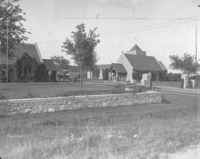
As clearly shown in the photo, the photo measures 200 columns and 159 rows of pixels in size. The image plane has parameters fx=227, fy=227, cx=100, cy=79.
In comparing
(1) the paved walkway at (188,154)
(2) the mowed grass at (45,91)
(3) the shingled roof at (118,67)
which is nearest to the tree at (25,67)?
(2) the mowed grass at (45,91)

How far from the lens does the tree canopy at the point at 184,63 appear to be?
141ft

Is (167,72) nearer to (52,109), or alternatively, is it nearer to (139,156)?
(52,109)

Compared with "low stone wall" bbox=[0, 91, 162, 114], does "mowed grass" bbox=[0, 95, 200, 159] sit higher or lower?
lower

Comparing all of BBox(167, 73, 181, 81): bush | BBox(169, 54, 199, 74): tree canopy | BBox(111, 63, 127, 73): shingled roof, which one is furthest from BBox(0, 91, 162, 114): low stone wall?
BBox(167, 73, 181, 81): bush

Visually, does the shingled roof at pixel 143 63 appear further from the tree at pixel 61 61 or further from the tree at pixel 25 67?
the tree at pixel 25 67

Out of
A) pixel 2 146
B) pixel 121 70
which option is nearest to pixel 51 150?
pixel 2 146

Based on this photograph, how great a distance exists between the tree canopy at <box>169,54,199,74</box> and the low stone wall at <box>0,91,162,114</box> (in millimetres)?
30784

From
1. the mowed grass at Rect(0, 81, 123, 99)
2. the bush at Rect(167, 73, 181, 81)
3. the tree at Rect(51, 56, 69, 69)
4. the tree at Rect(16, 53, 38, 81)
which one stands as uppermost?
the tree at Rect(51, 56, 69, 69)

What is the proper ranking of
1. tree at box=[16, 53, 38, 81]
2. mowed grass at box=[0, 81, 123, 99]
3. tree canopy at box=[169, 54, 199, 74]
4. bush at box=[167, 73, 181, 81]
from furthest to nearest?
bush at box=[167, 73, 181, 81]
tree canopy at box=[169, 54, 199, 74]
tree at box=[16, 53, 38, 81]
mowed grass at box=[0, 81, 123, 99]

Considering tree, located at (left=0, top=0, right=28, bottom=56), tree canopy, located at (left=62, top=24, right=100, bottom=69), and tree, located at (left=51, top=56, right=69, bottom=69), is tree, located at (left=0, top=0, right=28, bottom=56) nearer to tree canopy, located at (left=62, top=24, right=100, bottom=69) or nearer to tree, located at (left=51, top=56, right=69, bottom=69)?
tree canopy, located at (left=62, top=24, right=100, bottom=69)

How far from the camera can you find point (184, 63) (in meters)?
45.0

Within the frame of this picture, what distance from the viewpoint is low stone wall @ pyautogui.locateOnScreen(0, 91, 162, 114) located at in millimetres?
9839

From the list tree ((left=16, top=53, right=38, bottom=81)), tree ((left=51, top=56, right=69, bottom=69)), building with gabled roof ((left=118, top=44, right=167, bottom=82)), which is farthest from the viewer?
building with gabled roof ((left=118, top=44, right=167, bottom=82))

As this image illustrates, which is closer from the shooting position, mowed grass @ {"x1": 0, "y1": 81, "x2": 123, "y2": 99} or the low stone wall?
the low stone wall
